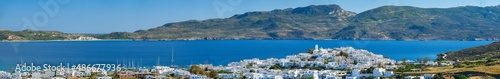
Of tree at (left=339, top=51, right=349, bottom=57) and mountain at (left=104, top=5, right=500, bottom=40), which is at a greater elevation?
mountain at (left=104, top=5, right=500, bottom=40)

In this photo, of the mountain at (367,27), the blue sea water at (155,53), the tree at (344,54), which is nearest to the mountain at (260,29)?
the mountain at (367,27)

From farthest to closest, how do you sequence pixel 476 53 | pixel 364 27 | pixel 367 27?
pixel 364 27 < pixel 367 27 < pixel 476 53

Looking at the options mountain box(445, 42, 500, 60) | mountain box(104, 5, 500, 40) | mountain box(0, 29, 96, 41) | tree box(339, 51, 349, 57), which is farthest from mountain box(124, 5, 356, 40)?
tree box(339, 51, 349, 57)

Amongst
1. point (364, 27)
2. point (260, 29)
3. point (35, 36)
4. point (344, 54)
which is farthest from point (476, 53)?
point (260, 29)

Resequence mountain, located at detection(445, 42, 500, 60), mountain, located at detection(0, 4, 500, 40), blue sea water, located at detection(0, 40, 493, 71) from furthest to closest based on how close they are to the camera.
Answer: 1. mountain, located at detection(0, 4, 500, 40)
2. blue sea water, located at detection(0, 40, 493, 71)
3. mountain, located at detection(445, 42, 500, 60)

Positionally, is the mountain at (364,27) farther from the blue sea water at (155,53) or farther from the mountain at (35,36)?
the blue sea water at (155,53)

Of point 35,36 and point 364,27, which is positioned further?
point 364,27

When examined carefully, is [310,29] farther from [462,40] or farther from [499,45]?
[499,45]

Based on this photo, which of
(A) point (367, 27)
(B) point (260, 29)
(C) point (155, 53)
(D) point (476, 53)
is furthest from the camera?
(B) point (260, 29)

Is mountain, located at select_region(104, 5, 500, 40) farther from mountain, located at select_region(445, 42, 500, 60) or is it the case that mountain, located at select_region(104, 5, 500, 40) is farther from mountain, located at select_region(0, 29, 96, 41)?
mountain, located at select_region(445, 42, 500, 60)

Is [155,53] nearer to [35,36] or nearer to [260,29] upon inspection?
[35,36]

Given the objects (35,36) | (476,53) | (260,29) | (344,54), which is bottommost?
(476,53)

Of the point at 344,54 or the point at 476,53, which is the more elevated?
the point at 344,54

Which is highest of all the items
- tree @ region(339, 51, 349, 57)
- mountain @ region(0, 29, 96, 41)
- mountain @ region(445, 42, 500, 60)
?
mountain @ region(0, 29, 96, 41)
